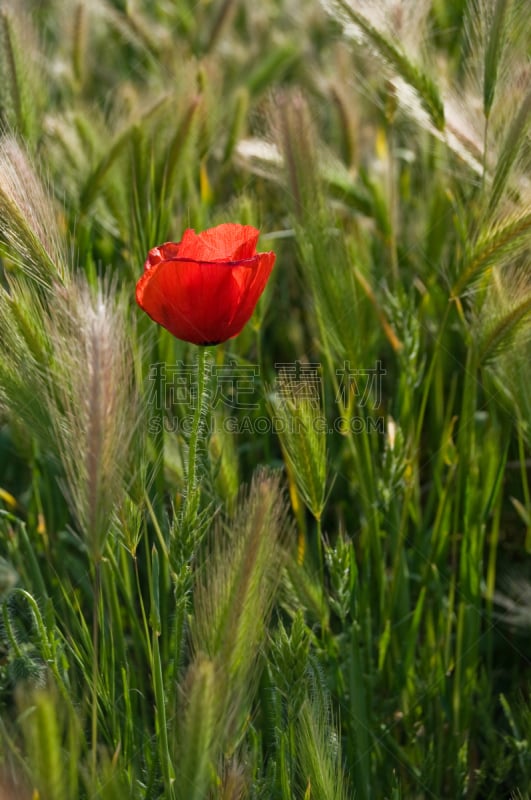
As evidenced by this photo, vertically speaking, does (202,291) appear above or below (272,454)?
above

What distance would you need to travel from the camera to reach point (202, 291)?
83 cm

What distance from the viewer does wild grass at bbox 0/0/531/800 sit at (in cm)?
77

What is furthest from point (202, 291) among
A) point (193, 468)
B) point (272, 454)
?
point (272, 454)

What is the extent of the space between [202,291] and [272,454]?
0.63 meters

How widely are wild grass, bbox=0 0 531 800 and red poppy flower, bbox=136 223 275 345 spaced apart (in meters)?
0.05

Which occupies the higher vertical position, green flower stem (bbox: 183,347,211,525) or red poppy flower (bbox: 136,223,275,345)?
red poppy flower (bbox: 136,223,275,345)

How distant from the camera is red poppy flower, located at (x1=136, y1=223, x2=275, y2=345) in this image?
2.71ft

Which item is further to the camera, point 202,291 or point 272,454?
point 272,454

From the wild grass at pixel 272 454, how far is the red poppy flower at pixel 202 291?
47 mm

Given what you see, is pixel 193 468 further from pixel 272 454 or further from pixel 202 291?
pixel 272 454

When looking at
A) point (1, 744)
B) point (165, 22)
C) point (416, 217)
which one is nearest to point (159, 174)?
point (416, 217)

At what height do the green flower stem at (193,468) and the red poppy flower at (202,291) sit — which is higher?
the red poppy flower at (202,291)

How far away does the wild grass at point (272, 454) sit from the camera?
2.51 ft

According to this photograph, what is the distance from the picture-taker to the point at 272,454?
1438 millimetres
